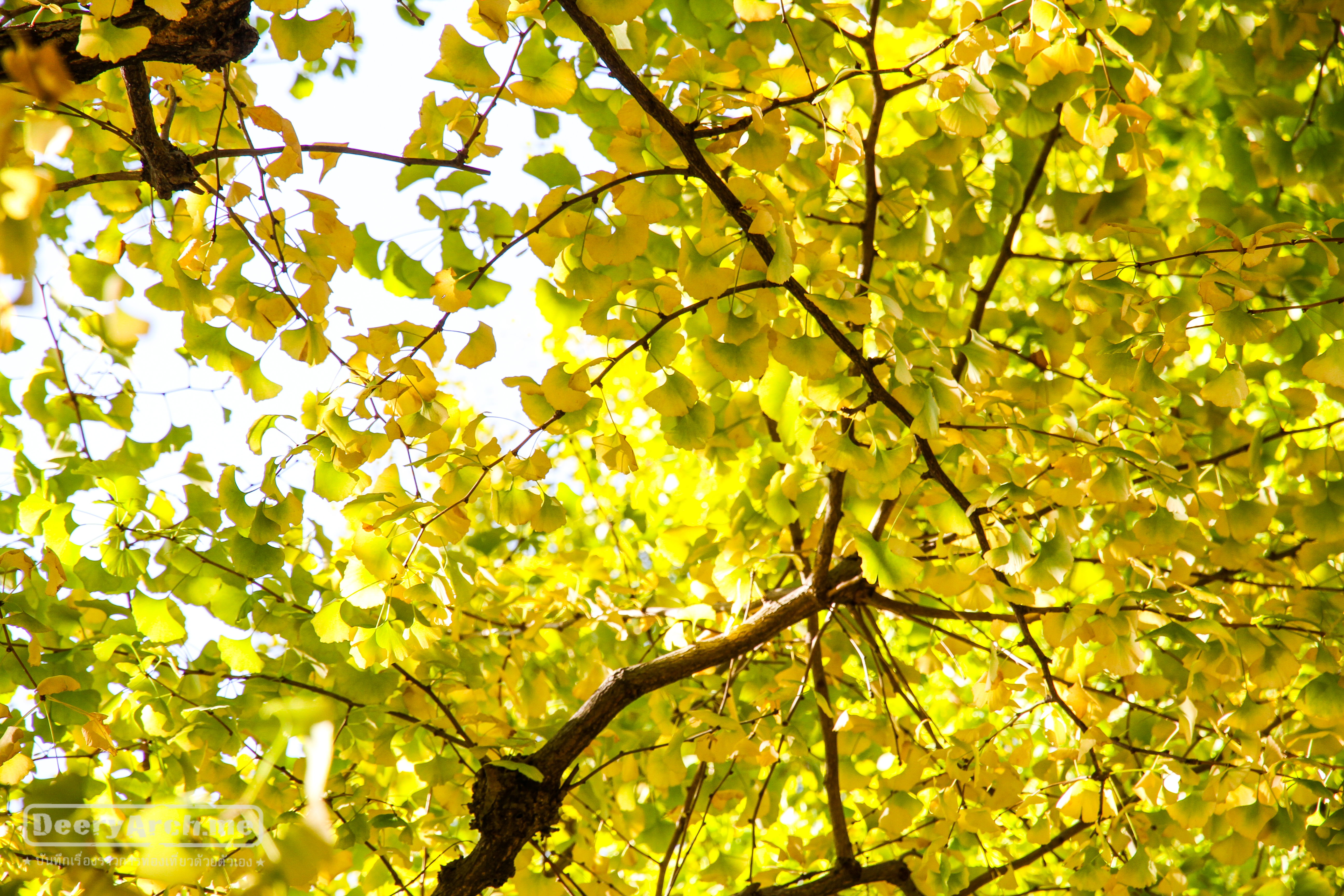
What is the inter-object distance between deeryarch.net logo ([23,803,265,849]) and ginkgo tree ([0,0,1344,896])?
0.16 feet

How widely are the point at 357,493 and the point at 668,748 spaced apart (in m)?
0.69

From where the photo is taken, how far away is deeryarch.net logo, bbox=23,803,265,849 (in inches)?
26.1

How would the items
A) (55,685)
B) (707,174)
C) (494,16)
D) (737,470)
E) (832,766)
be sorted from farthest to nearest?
(737,470) → (832,766) → (55,685) → (707,174) → (494,16)

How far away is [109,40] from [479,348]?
51cm

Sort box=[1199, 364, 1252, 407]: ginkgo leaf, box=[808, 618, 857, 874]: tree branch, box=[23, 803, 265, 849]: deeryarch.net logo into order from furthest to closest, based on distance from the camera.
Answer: box=[808, 618, 857, 874]: tree branch → box=[1199, 364, 1252, 407]: ginkgo leaf → box=[23, 803, 265, 849]: deeryarch.net logo

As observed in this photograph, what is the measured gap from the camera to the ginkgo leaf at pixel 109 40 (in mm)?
933

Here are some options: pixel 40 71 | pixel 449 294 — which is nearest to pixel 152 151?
pixel 449 294

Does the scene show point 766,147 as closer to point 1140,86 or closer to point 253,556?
point 1140,86

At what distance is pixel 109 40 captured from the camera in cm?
94

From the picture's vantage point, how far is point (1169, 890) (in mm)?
1460

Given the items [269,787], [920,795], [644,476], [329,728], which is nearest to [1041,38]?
[329,728]

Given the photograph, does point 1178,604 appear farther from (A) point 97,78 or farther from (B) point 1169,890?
(A) point 97,78

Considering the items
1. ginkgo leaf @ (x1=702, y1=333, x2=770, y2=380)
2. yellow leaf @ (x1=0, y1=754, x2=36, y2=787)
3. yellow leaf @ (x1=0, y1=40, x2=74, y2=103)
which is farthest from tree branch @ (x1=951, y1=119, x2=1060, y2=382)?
yellow leaf @ (x1=0, y1=754, x2=36, y2=787)

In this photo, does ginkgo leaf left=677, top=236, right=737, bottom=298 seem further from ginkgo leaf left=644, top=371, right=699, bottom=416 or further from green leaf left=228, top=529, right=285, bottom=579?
green leaf left=228, top=529, right=285, bottom=579
